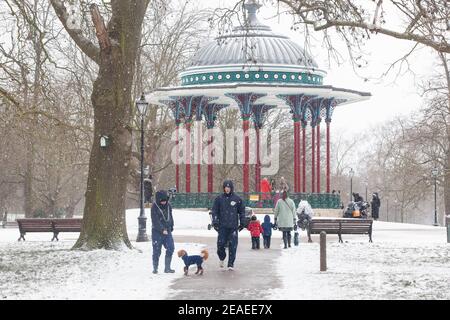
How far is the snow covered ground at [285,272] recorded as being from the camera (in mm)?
15312

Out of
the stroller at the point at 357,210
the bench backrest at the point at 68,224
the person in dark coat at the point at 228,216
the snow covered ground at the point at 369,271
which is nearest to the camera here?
the snow covered ground at the point at 369,271

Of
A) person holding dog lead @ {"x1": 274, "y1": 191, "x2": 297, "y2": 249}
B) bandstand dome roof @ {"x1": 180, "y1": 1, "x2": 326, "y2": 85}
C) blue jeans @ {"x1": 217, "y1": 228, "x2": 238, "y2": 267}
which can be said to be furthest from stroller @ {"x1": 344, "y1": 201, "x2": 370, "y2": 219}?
blue jeans @ {"x1": 217, "y1": 228, "x2": 238, "y2": 267}

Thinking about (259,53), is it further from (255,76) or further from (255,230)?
(255,230)

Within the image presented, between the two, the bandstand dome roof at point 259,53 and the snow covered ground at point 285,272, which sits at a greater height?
the bandstand dome roof at point 259,53

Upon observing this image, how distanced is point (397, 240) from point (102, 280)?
15150mm

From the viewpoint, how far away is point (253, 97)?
1677 inches

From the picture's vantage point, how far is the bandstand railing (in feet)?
137

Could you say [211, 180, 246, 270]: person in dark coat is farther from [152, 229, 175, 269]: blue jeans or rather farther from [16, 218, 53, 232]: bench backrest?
[16, 218, 53, 232]: bench backrest

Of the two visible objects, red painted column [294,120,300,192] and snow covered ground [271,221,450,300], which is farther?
red painted column [294,120,300,192]

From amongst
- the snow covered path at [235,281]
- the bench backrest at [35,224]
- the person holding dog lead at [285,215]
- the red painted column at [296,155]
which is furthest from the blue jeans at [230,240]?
the red painted column at [296,155]

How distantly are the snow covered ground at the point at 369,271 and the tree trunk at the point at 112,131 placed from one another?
411cm

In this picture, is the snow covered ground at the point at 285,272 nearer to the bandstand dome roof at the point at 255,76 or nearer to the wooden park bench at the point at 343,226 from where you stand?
the wooden park bench at the point at 343,226

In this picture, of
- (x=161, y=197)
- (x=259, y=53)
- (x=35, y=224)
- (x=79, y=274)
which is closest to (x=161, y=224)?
(x=161, y=197)

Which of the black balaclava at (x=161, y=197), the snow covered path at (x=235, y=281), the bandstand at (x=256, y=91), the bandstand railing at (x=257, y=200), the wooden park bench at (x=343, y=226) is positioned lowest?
the snow covered path at (x=235, y=281)
